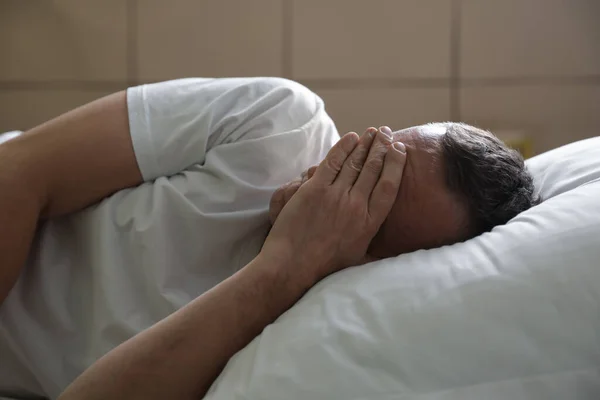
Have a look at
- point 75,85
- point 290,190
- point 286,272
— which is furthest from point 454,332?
point 75,85

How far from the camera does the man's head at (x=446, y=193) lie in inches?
33.1

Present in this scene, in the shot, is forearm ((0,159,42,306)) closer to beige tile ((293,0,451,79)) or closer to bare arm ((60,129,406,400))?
bare arm ((60,129,406,400))

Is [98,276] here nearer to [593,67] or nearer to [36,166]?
[36,166]

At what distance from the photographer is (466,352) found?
598 mm

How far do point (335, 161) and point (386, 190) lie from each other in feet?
0.27

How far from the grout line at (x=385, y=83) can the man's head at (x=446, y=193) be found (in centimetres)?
80

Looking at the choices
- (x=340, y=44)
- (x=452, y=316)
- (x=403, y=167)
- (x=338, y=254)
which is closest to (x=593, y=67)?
(x=340, y=44)

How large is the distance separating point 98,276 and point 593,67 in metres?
1.40

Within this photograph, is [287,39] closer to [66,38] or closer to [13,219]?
[66,38]

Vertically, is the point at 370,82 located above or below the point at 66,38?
below

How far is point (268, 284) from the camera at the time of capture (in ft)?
2.47

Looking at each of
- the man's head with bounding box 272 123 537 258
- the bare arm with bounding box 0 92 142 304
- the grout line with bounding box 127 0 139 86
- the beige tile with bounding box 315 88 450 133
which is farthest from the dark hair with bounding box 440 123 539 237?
the grout line with bounding box 127 0 139 86

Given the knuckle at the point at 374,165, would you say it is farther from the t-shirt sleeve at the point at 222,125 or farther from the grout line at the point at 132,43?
the grout line at the point at 132,43

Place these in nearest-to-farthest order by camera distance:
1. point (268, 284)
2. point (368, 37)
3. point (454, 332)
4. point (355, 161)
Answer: point (454, 332)
point (268, 284)
point (355, 161)
point (368, 37)
